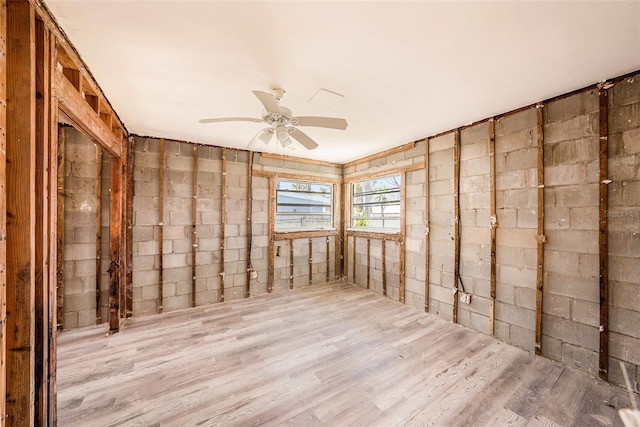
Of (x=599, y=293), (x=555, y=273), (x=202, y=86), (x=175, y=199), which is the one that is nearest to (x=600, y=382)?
(x=599, y=293)

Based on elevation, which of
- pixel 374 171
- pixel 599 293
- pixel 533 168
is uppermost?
pixel 374 171

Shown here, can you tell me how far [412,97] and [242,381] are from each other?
3174 millimetres

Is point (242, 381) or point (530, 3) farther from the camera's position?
point (242, 381)

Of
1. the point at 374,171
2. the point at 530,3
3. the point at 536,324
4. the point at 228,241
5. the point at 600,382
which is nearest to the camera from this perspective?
the point at 530,3

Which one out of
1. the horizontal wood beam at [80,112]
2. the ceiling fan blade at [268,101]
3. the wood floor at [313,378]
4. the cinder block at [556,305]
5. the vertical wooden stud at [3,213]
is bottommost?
the wood floor at [313,378]

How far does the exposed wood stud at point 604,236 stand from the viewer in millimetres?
2254

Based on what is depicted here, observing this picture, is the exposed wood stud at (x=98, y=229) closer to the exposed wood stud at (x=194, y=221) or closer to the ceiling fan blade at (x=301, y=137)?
the exposed wood stud at (x=194, y=221)

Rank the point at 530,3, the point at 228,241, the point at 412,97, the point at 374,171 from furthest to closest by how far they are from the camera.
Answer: the point at 374,171 < the point at 228,241 < the point at 412,97 < the point at 530,3

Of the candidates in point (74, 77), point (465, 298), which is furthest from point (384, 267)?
point (74, 77)

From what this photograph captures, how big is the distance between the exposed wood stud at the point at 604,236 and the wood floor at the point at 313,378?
0.28m

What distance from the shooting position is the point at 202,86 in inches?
90.0

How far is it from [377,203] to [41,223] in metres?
4.53

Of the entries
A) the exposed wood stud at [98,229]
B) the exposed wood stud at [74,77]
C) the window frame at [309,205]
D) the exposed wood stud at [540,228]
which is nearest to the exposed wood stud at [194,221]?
the exposed wood stud at [98,229]

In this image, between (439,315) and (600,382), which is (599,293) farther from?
(439,315)
